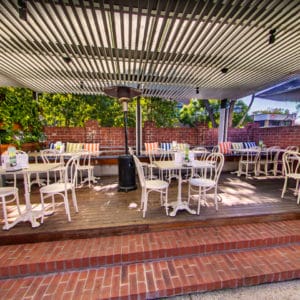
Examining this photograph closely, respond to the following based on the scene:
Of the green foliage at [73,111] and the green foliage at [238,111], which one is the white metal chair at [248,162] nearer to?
the green foliage at [73,111]

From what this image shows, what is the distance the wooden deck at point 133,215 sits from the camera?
2265 mm

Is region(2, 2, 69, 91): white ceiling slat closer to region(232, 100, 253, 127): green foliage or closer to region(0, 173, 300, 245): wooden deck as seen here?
region(0, 173, 300, 245): wooden deck

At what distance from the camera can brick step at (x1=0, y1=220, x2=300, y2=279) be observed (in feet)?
6.19

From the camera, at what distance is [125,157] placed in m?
3.55

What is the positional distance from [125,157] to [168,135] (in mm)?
3303

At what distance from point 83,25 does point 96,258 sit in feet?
9.15

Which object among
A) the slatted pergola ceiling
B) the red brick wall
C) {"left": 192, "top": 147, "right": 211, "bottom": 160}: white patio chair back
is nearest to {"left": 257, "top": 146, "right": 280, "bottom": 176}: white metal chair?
the red brick wall

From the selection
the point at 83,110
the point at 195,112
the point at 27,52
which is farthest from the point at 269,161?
the point at 83,110

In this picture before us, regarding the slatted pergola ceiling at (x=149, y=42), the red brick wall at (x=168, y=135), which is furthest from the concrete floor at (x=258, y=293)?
the red brick wall at (x=168, y=135)

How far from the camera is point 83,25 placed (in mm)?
2303

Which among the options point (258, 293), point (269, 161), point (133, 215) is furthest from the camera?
point (269, 161)

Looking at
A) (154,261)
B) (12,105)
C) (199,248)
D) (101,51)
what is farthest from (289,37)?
(12,105)

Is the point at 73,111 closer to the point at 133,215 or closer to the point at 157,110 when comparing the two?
the point at 157,110

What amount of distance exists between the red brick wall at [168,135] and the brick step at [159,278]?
4436 millimetres
